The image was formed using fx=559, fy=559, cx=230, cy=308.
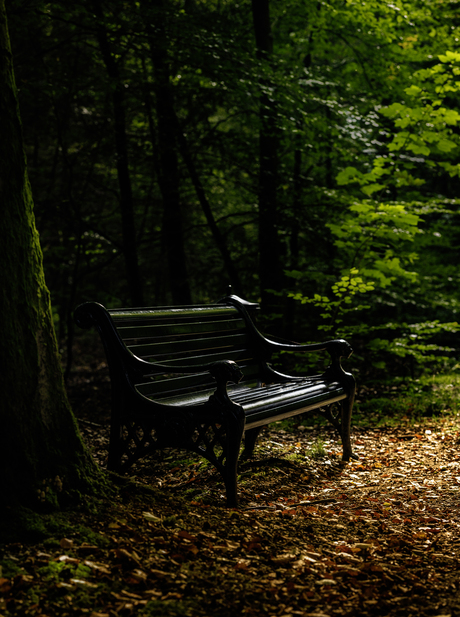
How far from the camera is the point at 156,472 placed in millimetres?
4633

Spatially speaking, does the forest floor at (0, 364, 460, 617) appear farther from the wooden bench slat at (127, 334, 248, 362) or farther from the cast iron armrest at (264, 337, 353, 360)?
the cast iron armrest at (264, 337, 353, 360)

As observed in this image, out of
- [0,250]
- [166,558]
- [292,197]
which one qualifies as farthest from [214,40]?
[166,558]

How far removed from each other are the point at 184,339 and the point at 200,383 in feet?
1.29

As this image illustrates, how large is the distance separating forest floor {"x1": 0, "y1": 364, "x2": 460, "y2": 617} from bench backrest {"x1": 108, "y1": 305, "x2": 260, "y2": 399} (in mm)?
774

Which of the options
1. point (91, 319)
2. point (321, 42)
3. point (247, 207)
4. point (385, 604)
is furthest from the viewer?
point (247, 207)

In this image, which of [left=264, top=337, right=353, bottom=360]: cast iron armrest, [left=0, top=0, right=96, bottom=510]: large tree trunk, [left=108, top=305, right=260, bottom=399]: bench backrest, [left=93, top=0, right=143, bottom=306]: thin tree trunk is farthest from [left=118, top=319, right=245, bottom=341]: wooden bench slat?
[left=93, top=0, right=143, bottom=306]: thin tree trunk

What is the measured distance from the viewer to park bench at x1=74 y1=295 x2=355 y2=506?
3445 mm

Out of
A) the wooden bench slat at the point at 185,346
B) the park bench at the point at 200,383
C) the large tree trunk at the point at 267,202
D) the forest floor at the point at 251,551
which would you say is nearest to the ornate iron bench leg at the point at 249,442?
the park bench at the point at 200,383

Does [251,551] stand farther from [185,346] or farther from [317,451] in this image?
[317,451]

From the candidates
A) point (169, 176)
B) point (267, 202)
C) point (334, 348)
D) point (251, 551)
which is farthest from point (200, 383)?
point (169, 176)

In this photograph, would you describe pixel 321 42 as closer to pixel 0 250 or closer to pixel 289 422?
pixel 289 422

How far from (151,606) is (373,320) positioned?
9.38m

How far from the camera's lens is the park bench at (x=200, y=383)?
136 inches

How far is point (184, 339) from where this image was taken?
180 inches
